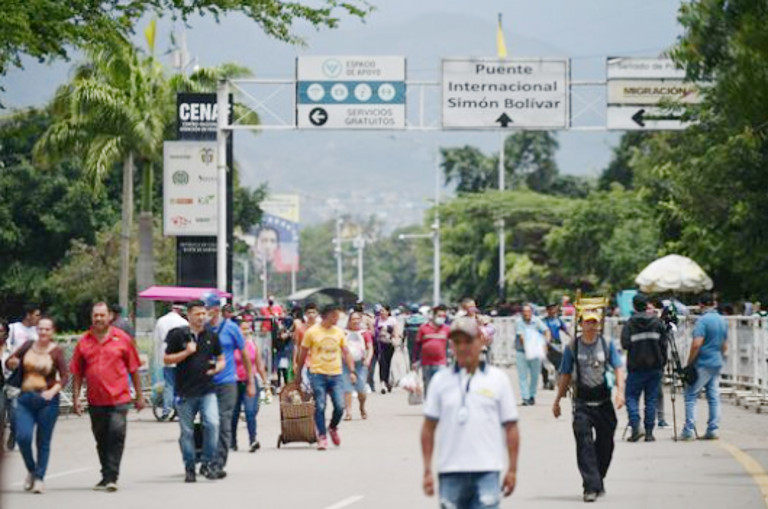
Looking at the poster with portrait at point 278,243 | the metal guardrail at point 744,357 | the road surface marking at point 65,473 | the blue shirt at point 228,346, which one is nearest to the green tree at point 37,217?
the metal guardrail at point 744,357

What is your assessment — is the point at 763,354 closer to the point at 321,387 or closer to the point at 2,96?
the point at 321,387

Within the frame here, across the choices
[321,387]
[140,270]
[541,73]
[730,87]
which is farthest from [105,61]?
[730,87]

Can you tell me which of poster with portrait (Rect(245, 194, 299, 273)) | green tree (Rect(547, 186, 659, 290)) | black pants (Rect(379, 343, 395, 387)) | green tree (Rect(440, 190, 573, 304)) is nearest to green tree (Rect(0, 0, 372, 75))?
black pants (Rect(379, 343, 395, 387))

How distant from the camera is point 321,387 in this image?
20672 mm

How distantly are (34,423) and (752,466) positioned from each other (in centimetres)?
733

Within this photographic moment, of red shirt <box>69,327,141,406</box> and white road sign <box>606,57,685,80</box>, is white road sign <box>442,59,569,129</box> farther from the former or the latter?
red shirt <box>69,327,141,406</box>

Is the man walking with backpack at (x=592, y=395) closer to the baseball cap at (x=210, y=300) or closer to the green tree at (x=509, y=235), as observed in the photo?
the baseball cap at (x=210, y=300)

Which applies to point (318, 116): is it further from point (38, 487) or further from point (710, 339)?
point (38, 487)

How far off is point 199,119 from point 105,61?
2654 millimetres

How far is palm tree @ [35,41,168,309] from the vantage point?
41438 millimetres

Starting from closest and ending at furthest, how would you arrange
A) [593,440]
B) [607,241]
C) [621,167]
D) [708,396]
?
[593,440]
[708,396]
[607,241]
[621,167]

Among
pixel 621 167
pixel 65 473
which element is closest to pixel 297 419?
pixel 65 473

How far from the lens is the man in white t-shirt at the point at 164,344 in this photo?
80.6 ft

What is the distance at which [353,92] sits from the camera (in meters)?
38.8
